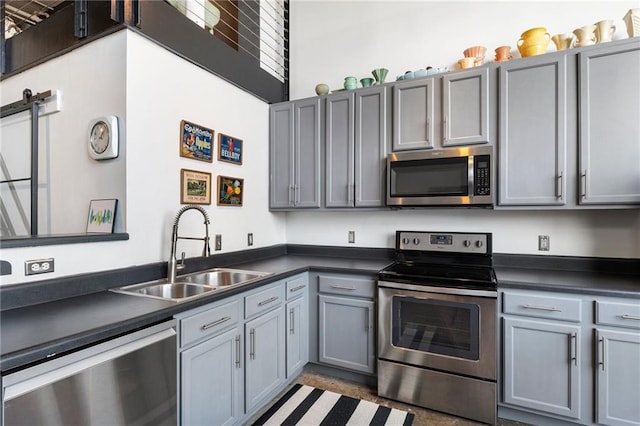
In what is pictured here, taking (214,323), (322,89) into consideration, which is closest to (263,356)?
(214,323)

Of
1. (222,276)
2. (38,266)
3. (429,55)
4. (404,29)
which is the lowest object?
(222,276)

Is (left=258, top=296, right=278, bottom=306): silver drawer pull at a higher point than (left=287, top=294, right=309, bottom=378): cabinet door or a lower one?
higher

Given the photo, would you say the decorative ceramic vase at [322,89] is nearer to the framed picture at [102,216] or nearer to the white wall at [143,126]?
the white wall at [143,126]

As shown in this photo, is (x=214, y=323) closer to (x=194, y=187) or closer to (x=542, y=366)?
(x=194, y=187)

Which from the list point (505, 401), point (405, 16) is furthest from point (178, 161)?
point (505, 401)

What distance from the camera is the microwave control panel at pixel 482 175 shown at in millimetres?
2232

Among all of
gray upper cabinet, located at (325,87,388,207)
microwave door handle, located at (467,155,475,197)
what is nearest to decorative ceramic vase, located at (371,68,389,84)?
gray upper cabinet, located at (325,87,388,207)

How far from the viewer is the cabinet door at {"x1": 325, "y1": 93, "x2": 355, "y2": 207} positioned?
275 cm

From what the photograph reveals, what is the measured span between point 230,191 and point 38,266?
53.6 inches

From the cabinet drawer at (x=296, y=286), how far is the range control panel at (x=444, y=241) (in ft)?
2.82

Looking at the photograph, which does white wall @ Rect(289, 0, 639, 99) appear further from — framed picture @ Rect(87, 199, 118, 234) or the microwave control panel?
framed picture @ Rect(87, 199, 118, 234)

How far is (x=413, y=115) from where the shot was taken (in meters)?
2.50

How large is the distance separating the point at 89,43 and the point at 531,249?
11.1 ft

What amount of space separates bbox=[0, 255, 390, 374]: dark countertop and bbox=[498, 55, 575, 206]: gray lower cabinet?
1.97 m
